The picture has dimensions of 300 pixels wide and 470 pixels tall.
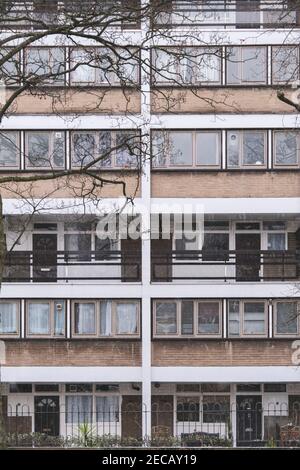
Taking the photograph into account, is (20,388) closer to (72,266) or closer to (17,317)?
(17,317)

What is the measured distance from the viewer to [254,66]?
27344 millimetres

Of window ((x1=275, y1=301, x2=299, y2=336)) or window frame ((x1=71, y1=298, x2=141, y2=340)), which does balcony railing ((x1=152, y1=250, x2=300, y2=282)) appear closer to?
window ((x1=275, y1=301, x2=299, y2=336))

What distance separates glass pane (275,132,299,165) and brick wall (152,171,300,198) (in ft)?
1.45

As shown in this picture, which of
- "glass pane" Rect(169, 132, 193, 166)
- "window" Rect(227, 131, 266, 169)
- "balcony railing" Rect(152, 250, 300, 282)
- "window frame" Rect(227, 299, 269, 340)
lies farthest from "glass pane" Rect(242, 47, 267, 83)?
"window frame" Rect(227, 299, 269, 340)

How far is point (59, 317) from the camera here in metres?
27.5

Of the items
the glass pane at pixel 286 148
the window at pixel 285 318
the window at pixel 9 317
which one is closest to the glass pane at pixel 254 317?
the window at pixel 285 318

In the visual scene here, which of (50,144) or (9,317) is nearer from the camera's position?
(9,317)

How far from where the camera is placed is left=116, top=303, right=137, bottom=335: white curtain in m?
27.5

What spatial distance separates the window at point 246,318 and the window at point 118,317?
2956mm

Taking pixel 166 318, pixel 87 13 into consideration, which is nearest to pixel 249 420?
pixel 166 318

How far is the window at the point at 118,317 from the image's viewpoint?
27453 mm

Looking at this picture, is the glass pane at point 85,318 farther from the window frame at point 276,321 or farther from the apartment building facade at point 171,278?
the window frame at point 276,321

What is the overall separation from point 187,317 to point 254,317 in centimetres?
210
